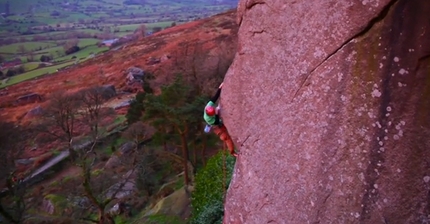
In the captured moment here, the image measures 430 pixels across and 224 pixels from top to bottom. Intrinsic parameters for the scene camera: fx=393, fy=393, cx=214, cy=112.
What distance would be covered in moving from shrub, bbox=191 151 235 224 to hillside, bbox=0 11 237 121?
3608cm

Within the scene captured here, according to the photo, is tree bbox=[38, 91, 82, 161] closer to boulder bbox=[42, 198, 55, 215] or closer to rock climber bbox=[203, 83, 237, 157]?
boulder bbox=[42, 198, 55, 215]

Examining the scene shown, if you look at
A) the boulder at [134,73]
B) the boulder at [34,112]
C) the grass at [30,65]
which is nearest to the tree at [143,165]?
the boulder at [34,112]

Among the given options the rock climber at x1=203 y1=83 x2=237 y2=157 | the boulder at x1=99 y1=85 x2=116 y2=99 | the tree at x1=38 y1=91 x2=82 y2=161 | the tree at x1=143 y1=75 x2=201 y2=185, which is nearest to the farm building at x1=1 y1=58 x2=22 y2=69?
the boulder at x1=99 y1=85 x2=116 y2=99

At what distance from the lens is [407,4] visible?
4.78 metres

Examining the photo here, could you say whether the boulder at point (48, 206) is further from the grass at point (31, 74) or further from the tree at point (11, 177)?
the grass at point (31, 74)

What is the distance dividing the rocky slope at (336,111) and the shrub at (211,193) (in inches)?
366

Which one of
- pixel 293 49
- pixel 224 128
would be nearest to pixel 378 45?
pixel 293 49

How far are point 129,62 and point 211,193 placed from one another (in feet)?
196

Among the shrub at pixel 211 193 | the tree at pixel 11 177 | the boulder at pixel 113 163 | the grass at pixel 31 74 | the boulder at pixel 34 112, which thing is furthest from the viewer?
the grass at pixel 31 74

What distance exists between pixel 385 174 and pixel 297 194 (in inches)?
53.3

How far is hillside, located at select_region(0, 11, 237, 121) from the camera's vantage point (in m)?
60.7

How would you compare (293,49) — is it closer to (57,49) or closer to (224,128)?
(224,128)

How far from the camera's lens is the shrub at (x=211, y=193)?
1597 centimetres

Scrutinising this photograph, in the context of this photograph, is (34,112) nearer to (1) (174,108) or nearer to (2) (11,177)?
(2) (11,177)
